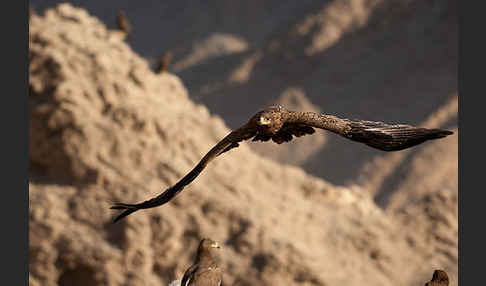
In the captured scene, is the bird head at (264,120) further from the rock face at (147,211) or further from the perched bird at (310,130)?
the rock face at (147,211)

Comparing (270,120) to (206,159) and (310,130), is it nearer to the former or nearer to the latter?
(310,130)

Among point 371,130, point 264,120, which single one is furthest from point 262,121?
point 371,130

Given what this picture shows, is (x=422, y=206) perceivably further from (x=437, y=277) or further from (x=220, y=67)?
(x=220, y=67)

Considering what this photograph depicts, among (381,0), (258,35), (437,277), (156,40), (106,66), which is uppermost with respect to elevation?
(156,40)

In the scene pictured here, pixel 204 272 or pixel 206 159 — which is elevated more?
pixel 206 159

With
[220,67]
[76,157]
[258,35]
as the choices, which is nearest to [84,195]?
[76,157]

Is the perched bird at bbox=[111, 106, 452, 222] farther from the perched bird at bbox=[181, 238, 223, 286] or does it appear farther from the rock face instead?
the rock face
